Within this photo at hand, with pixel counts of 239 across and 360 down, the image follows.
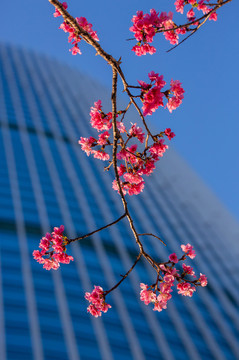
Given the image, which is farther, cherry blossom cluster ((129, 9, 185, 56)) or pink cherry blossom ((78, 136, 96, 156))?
pink cherry blossom ((78, 136, 96, 156))

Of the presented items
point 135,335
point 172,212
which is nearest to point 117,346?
point 135,335

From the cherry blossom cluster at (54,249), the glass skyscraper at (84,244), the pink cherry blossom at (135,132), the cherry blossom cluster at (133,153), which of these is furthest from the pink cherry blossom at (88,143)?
the glass skyscraper at (84,244)

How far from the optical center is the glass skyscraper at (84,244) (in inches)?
1384

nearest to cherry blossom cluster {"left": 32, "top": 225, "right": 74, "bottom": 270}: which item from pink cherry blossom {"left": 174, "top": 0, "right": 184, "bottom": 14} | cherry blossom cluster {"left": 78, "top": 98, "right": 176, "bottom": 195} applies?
cherry blossom cluster {"left": 78, "top": 98, "right": 176, "bottom": 195}

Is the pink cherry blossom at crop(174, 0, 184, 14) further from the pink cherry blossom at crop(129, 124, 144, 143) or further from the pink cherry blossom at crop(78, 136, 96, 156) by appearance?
the pink cherry blossom at crop(78, 136, 96, 156)

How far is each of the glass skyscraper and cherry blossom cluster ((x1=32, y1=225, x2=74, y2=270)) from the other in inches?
1091

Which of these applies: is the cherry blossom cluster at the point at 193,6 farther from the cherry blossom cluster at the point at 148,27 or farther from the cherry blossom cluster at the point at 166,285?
the cherry blossom cluster at the point at 166,285

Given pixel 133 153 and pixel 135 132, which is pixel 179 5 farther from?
pixel 133 153

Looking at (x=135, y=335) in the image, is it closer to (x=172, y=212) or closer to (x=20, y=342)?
(x=20, y=342)

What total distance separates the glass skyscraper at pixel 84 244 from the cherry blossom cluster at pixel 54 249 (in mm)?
27724

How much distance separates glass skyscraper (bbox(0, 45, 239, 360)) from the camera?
35.2m

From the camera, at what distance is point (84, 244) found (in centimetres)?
4525

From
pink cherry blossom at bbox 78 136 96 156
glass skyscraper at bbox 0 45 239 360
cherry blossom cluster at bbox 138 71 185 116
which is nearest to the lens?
cherry blossom cluster at bbox 138 71 185 116

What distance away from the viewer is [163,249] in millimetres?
51469
